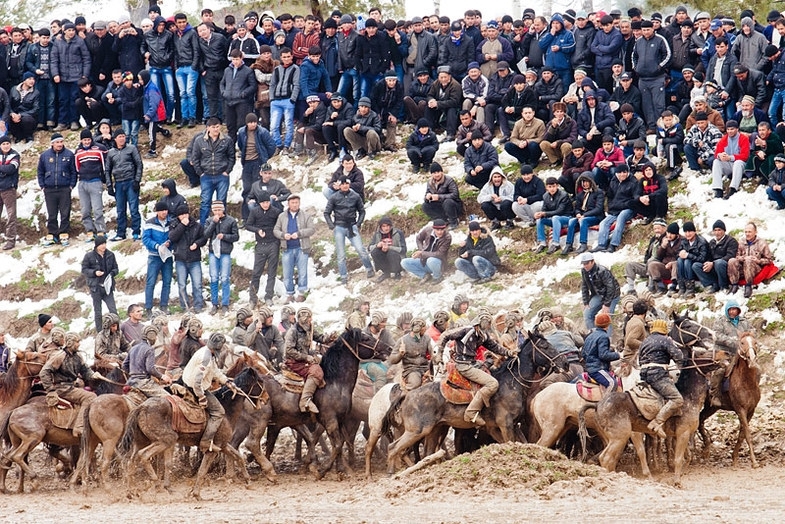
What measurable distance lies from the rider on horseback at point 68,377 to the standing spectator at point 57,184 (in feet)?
36.5

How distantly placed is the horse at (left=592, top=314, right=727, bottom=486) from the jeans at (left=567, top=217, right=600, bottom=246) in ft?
25.2

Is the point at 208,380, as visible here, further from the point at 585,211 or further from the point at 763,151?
the point at 763,151

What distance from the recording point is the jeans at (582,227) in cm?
2664

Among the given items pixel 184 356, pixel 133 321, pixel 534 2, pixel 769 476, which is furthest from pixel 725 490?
pixel 534 2

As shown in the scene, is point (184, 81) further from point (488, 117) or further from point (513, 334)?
point (513, 334)

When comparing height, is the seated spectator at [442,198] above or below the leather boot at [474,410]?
above

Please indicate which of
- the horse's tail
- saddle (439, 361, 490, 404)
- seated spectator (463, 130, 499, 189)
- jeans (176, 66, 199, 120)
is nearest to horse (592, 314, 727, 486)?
the horse's tail

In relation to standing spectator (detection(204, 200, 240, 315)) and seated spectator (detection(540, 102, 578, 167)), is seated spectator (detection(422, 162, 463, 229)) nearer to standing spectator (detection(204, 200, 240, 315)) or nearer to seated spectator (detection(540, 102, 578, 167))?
seated spectator (detection(540, 102, 578, 167))

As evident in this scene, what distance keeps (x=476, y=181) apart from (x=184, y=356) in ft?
31.3

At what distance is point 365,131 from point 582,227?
661 cm

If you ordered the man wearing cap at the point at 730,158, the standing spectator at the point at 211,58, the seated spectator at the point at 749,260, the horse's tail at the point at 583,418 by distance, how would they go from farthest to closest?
the standing spectator at the point at 211,58 → the man wearing cap at the point at 730,158 → the seated spectator at the point at 749,260 → the horse's tail at the point at 583,418

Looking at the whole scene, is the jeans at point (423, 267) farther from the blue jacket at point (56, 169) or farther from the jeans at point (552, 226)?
the blue jacket at point (56, 169)

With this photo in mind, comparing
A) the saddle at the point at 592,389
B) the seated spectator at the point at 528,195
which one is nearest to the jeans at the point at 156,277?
the seated spectator at the point at 528,195

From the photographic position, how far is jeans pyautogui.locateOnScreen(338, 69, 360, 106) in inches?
1240
